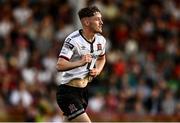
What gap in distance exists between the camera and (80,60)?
1037cm

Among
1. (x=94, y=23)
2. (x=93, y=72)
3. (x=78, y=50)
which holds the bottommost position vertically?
(x=93, y=72)

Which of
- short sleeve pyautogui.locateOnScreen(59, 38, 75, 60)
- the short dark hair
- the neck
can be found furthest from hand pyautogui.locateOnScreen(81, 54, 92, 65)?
the short dark hair

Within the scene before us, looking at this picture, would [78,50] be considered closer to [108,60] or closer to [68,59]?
[68,59]

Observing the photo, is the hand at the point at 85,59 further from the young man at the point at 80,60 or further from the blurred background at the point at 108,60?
the blurred background at the point at 108,60

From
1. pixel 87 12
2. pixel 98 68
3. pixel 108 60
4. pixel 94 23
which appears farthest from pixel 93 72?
pixel 108 60

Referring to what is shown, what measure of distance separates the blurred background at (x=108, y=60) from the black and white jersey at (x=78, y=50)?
20.3 feet

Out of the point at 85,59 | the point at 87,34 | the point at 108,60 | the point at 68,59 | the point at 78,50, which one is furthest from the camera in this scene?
the point at 108,60

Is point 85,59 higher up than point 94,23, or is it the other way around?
point 94,23

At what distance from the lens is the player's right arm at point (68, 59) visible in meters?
10.3

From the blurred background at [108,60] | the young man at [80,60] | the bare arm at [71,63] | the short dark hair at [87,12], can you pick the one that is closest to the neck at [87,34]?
the young man at [80,60]

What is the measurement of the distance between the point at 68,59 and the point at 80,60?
17 centimetres

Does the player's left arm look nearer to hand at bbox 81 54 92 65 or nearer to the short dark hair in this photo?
hand at bbox 81 54 92 65

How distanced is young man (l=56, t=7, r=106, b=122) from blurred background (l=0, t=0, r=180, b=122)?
610 centimetres

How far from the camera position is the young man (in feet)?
34.4
